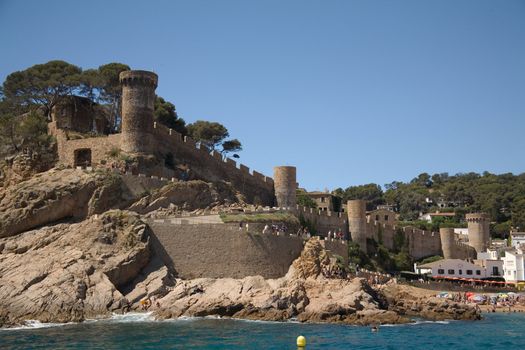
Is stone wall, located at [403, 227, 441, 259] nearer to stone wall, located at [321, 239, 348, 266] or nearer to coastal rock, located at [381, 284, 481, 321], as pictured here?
stone wall, located at [321, 239, 348, 266]

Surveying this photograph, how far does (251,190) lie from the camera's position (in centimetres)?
5172

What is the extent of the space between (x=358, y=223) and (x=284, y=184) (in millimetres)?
6764

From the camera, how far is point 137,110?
46781 millimetres

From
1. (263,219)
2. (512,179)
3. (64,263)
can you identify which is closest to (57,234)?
(64,263)

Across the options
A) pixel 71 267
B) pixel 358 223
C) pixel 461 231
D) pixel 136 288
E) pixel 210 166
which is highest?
pixel 210 166

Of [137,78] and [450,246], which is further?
[450,246]

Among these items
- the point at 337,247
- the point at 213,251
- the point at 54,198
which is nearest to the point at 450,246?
the point at 337,247

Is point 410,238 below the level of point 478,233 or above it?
below

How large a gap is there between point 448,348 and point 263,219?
1609 cm

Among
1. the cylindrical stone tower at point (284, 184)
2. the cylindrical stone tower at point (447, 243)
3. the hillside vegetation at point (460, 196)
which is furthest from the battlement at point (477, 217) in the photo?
the cylindrical stone tower at point (284, 184)

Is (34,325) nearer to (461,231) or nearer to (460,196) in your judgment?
(461,231)

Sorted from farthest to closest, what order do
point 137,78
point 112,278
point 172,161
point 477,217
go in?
1. point 477,217
2. point 172,161
3. point 137,78
4. point 112,278

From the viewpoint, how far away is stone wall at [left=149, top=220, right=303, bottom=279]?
3859 cm

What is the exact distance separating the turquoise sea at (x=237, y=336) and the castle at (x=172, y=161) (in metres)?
13.6
